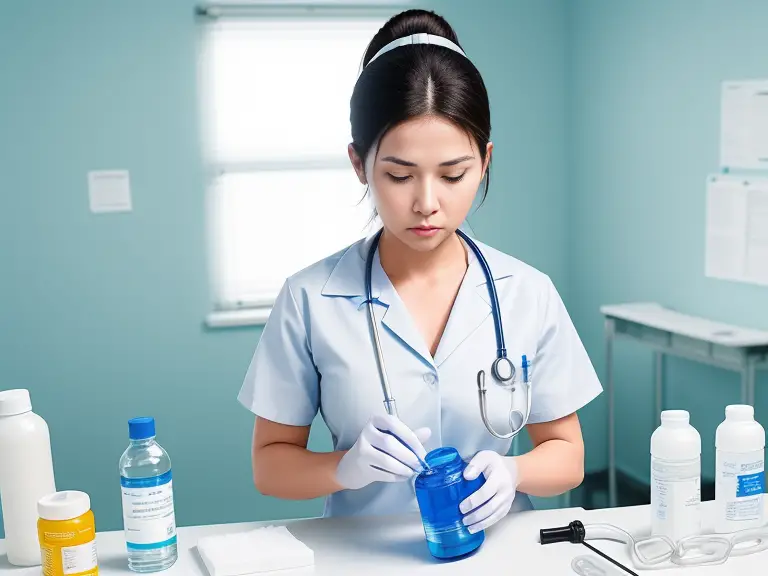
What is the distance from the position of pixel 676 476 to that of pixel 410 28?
746 millimetres

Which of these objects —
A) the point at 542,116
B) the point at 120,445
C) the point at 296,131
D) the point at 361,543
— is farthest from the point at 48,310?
the point at 361,543

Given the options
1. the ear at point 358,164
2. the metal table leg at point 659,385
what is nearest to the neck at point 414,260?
the ear at point 358,164

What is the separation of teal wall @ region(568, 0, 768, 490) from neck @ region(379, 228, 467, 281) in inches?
63.0

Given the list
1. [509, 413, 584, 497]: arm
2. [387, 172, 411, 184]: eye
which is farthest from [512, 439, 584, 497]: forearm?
[387, 172, 411, 184]: eye

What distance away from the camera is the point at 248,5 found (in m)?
3.22

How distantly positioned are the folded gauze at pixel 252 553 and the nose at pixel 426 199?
488 mm

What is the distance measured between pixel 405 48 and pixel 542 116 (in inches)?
96.0

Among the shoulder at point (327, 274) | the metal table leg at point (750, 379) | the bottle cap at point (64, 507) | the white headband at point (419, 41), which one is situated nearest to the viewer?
the bottle cap at point (64, 507)

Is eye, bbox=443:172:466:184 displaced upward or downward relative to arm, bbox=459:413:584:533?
upward

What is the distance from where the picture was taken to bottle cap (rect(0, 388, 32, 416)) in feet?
3.79

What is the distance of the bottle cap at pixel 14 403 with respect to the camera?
1154 mm

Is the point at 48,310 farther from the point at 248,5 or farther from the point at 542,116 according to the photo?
the point at 542,116

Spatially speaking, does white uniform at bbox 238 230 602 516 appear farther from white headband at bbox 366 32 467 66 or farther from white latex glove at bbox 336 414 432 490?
white headband at bbox 366 32 467 66

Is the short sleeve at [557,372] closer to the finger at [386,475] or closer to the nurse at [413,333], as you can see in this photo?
the nurse at [413,333]
